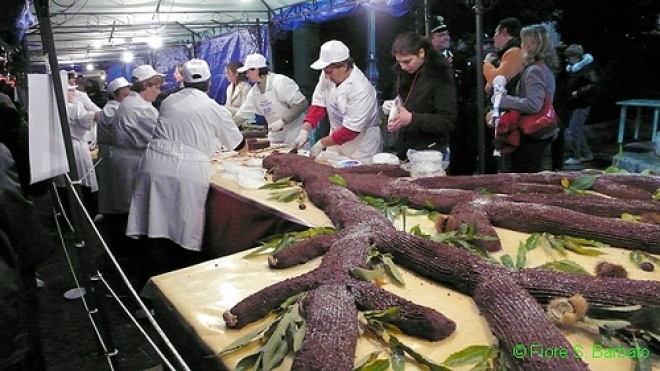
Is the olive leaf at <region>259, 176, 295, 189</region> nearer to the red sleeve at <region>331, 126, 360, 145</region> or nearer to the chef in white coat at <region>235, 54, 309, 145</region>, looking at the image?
the red sleeve at <region>331, 126, 360, 145</region>

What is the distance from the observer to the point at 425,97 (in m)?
3.70

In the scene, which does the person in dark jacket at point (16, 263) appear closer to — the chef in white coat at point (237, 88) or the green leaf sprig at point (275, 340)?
the green leaf sprig at point (275, 340)

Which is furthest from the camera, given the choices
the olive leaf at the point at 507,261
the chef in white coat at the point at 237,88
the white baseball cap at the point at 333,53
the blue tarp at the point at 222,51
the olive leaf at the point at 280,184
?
the blue tarp at the point at 222,51

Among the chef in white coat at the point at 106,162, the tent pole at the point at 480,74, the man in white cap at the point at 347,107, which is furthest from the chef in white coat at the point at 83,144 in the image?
the tent pole at the point at 480,74

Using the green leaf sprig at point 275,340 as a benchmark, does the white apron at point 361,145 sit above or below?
above

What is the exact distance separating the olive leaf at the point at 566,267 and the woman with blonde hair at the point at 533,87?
2330mm

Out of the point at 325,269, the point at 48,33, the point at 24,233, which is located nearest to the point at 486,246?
the point at 325,269

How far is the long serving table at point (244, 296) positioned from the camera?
1269 mm

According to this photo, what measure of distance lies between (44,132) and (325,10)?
21.6 feet

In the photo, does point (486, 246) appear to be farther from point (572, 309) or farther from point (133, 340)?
point (133, 340)

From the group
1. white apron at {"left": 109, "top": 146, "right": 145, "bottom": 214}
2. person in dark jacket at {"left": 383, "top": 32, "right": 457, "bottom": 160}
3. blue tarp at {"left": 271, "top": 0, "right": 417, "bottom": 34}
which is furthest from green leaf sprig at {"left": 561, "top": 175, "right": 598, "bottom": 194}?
blue tarp at {"left": 271, "top": 0, "right": 417, "bottom": 34}

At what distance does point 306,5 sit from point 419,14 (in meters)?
3.23

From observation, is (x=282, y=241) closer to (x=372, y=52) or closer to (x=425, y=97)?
(x=425, y=97)

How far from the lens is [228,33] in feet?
38.5
